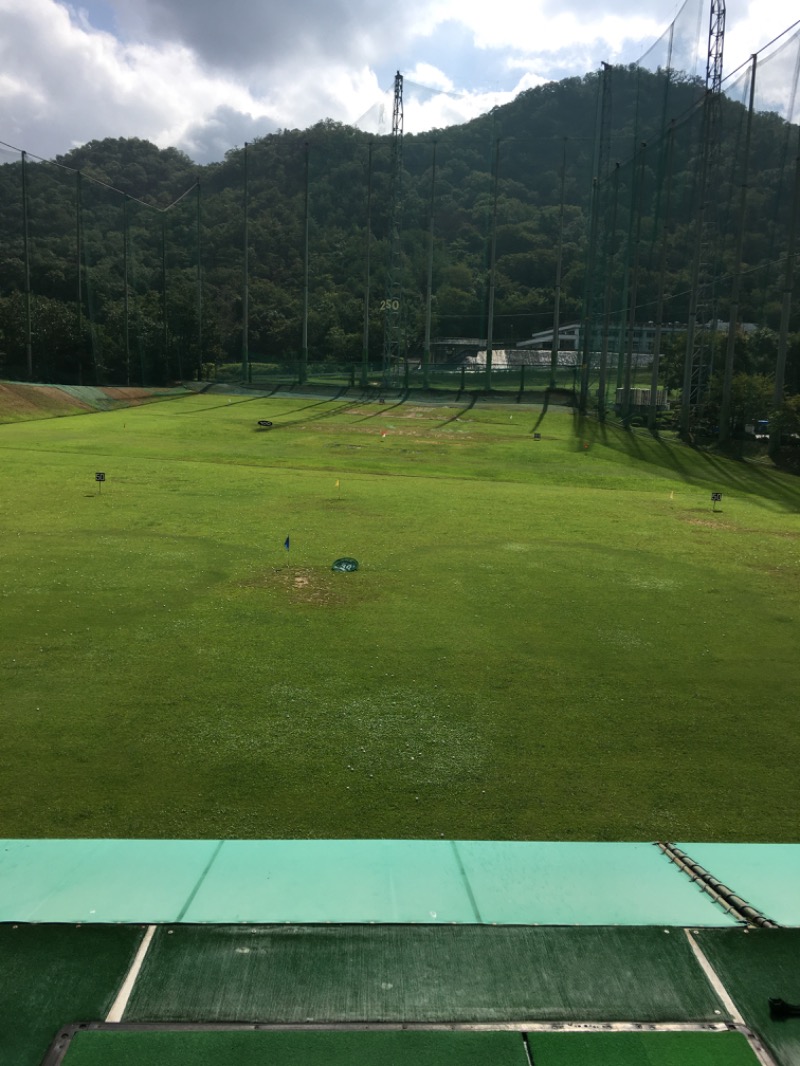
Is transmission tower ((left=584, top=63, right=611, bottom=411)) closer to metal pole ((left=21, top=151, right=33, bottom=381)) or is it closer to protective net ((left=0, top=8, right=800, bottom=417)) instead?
protective net ((left=0, top=8, right=800, bottom=417))

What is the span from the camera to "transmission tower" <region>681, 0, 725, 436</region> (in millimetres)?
32531

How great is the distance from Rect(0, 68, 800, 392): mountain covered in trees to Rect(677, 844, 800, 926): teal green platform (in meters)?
28.6

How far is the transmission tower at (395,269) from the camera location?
175ft

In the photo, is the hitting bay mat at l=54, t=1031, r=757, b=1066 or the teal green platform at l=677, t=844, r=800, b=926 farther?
the teal green platform at l=677, t=844, r=800, b=926

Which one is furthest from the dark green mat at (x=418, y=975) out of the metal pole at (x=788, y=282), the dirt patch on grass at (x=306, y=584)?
the metal pole at (x=788, y=282)

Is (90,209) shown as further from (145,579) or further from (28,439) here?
(145,579)

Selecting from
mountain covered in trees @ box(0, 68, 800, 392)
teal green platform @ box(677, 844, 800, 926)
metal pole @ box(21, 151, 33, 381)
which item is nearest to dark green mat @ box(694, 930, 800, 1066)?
teal green platform @ box(677, 844, 800, 926)

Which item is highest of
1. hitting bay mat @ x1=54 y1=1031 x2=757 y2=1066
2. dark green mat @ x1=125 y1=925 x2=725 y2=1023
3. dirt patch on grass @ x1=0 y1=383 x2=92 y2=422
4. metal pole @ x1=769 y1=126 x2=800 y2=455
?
metal pole @ x1=769 y1=126 x2=800 y2=455

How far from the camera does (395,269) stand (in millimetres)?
55156

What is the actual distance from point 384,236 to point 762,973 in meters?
72.0

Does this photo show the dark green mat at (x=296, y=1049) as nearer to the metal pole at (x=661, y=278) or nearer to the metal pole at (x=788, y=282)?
the metal pole at (x=788, y=282)

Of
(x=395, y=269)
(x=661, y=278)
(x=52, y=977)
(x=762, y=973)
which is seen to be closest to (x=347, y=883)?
(x=52, y=977)

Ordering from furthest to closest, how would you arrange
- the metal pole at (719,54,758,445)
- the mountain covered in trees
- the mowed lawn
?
the mountain covered in trees, the metal pole at (719,54,758,445), the mowed lawn

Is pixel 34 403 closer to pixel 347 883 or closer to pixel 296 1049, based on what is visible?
pixel 347 883
